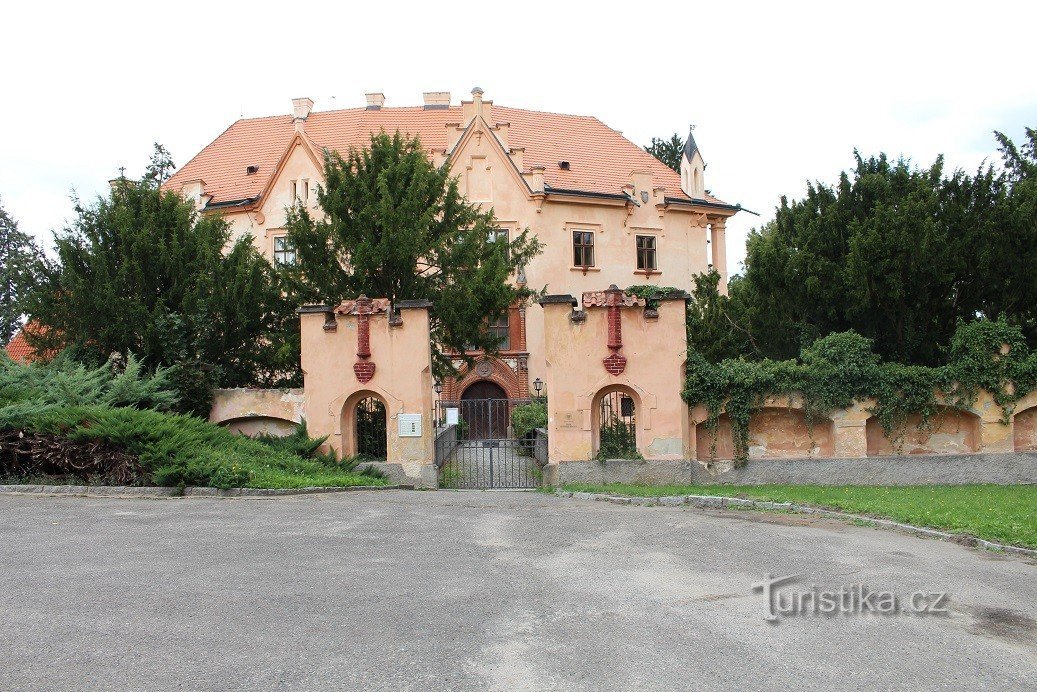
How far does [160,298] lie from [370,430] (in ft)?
19.7

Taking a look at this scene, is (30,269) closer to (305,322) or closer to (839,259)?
(305,322)

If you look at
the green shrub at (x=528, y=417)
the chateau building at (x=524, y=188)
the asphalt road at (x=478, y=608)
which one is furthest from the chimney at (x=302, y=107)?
the asphalt road at (x=478, y=608)

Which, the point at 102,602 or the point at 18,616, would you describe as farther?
the point at 102,602

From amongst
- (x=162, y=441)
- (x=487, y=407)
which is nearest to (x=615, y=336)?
(x=162, y=441)

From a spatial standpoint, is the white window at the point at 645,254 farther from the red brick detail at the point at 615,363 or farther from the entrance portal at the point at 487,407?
the red brick detail at the point at 615,363

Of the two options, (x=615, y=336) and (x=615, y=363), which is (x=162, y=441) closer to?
(x=615, y=363)

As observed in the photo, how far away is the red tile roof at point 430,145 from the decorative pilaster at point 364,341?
22.9 meters

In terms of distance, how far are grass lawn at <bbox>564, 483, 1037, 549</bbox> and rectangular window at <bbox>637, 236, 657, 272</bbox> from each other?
24.5m

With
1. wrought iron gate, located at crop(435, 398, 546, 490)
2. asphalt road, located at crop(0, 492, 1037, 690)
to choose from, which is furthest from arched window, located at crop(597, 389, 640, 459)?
asphalt road, located at crop(0, 492, 1037, 690)

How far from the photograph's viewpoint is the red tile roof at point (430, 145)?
41500 millimetres

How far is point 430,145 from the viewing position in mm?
41250

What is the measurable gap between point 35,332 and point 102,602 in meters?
17.2

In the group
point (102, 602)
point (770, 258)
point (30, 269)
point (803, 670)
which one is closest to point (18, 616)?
point (102, 602)

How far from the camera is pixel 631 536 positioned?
11.2 m
